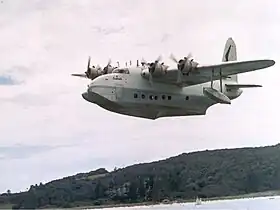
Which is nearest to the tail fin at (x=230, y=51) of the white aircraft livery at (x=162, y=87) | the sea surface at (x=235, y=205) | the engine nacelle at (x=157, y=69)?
the white aircraft livery at (x=162, y=87)

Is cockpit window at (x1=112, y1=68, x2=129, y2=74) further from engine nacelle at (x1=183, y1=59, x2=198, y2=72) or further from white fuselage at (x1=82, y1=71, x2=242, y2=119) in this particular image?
engine nacelle at (x1=183, y1=59, x2=198, y2=72)

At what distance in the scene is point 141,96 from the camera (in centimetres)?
1147

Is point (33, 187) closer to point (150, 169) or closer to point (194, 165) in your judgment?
point (150, 169)

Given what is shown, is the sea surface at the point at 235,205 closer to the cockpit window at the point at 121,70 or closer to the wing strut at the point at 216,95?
the wing strut at the point at 216,95

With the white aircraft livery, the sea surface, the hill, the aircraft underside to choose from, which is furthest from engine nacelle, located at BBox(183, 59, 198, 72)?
the sea surface

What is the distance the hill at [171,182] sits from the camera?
1410 cm

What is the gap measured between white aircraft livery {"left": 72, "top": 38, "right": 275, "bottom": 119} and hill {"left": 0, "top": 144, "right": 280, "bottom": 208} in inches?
141

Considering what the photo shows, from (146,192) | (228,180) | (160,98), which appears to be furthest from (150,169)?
(160,98)

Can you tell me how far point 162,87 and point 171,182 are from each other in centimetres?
552

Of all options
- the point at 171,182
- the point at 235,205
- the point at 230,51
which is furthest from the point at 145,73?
the point at 235,205

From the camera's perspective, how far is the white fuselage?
11.2m

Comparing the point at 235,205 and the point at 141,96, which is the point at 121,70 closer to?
the point at 141,96

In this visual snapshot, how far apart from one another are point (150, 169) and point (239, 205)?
4.58 metres

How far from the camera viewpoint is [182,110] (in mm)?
12203
